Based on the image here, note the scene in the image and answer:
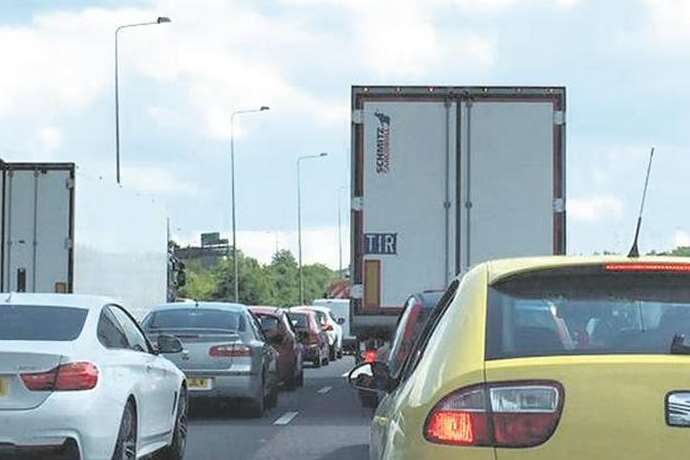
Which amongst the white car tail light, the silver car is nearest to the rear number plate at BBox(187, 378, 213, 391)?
the silver car

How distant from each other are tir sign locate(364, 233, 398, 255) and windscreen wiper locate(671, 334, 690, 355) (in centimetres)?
1283

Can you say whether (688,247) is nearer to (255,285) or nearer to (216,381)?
(216,381)

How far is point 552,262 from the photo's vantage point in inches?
204

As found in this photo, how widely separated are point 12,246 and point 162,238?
28.5ft

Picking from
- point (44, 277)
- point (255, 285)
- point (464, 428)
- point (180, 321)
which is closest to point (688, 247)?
point (180, 321)

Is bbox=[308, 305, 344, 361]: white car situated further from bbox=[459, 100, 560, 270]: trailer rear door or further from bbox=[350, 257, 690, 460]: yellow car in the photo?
bbox=[350, 257, 690, 460]: yellow car

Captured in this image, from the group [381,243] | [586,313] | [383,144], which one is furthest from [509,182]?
[586,313]

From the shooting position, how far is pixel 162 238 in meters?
31.2

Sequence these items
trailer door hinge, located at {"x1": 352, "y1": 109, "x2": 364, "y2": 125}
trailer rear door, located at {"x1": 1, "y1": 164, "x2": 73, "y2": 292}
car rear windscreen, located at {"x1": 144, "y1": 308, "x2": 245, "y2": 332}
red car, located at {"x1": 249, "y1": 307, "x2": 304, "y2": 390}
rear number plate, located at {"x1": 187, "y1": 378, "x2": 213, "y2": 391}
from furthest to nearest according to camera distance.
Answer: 1. trailer rear door, located at {"x1": 1, "y1": 164, "x2": 73, "y2": 292}
2. red car, located at {"x1": 249, "y1": 307, "x2": 304, "y2": 390}
3. trailer door hinge, located at {"x1": 352, "y1": 109, "x2": 364, "y2": 125}
4. car rear windscreen, located at {"x1": 144, "y1": 308, "x2": 245, "y2": 332}
5. rear number plate, located at {"x1": 187, "y1": 378, "x2": 213, "y2": 391}

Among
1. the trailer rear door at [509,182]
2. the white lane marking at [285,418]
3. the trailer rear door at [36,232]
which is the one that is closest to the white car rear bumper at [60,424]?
the white lane marking at [285,418]

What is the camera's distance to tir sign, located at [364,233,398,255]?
1752 cm

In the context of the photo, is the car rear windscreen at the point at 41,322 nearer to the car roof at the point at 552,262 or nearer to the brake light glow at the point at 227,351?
the car roof at the point at 552,262

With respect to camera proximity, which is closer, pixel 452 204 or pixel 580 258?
pixel 580 258

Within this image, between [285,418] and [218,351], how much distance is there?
46.3 inches
